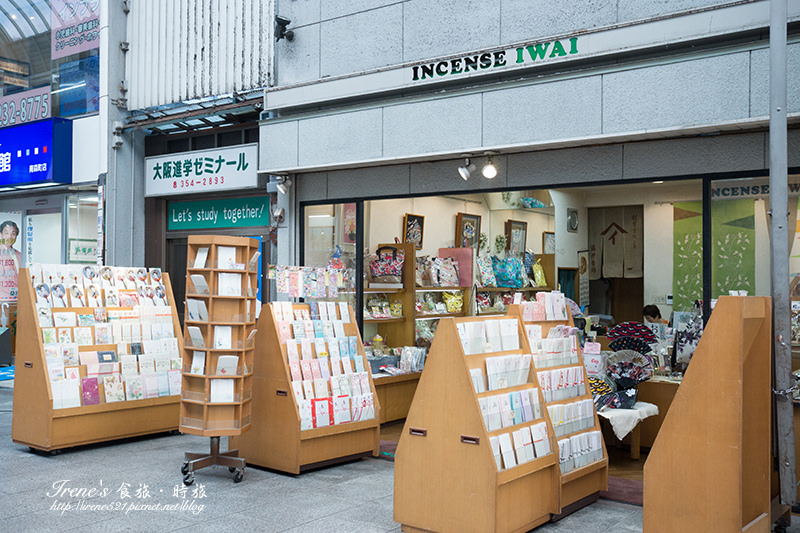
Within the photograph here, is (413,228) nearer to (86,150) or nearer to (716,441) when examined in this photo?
(86,150)

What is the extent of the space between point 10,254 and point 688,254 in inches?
444

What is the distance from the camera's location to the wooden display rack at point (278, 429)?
20.6 feet

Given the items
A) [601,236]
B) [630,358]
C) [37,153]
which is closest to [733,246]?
[630,358]

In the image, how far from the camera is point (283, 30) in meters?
8.98

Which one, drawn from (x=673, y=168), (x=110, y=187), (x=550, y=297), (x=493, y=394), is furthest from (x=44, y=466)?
(x=673, y=168)

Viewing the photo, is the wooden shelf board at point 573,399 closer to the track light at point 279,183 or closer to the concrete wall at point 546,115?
the concrete wall at point 546,115

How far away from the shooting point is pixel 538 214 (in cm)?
1086

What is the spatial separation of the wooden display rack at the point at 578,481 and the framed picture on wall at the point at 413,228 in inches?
158

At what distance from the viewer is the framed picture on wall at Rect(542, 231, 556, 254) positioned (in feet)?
36.0

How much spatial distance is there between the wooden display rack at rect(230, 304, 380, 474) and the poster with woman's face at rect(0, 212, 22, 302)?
8.33 meters

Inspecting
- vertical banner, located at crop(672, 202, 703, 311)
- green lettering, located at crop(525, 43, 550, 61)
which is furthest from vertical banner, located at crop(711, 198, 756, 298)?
vertical banner, located at crop(672, 202, 703, 311)

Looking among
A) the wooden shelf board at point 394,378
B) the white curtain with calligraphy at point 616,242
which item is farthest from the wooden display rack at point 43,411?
the white curtain with calligraphy at point 616,242

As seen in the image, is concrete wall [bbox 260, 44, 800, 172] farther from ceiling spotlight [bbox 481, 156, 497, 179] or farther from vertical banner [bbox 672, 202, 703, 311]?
vertical banner [bbox 672, 202, 703, 311]

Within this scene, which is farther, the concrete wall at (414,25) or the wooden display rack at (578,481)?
the concrete wall at (414,25)
